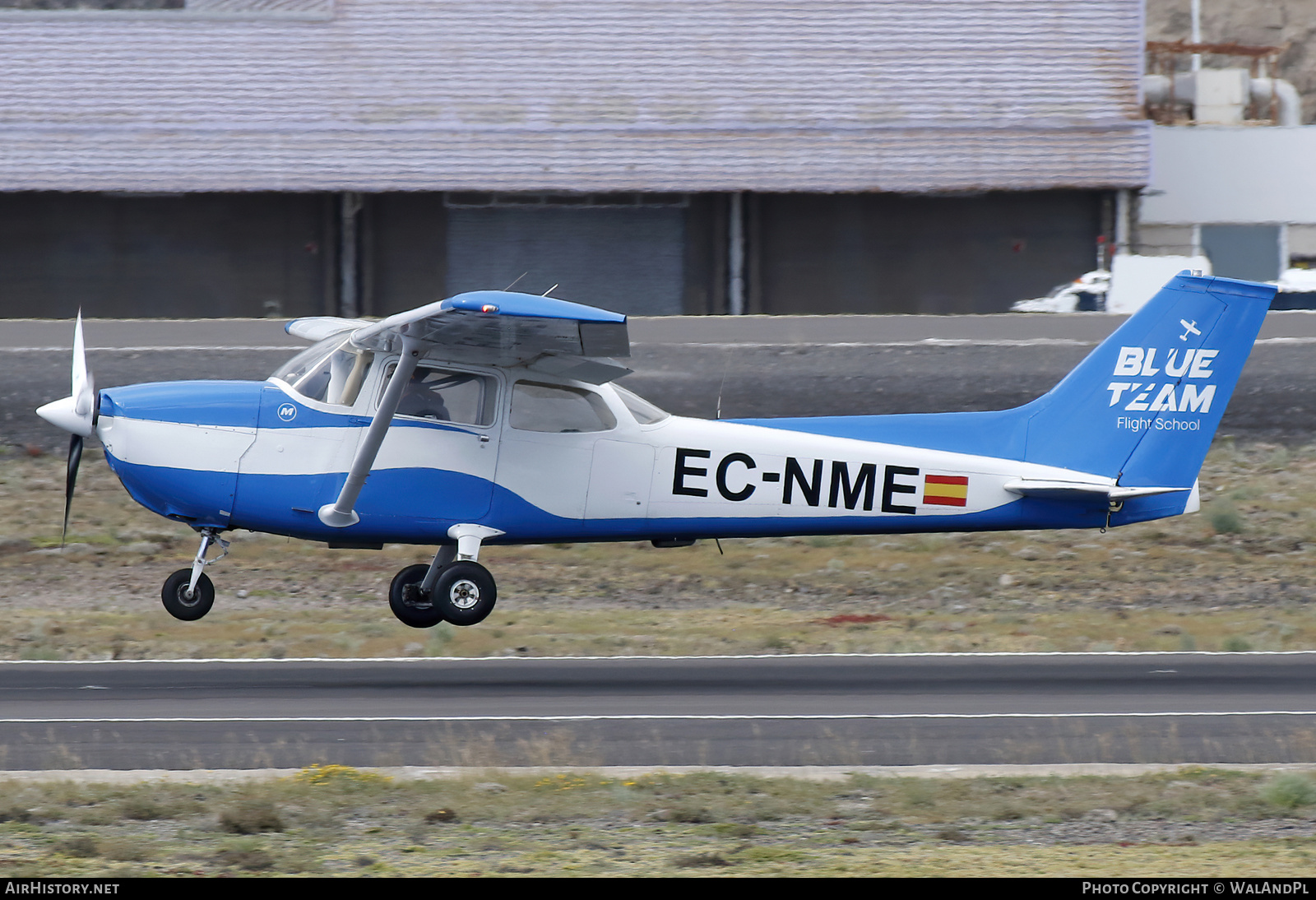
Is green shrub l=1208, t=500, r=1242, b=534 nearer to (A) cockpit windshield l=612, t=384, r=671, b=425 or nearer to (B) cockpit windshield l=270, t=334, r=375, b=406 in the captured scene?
(A) cockpit windshield l=612, t=384, r=671, b=425

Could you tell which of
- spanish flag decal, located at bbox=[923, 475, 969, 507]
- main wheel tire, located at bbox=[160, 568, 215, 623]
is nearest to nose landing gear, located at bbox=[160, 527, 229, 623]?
main wheel tire, located at bbox=[160, 568, 215, 623]

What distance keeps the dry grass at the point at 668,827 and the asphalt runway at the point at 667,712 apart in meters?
0.82

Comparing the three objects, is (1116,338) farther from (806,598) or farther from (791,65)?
(791,65)

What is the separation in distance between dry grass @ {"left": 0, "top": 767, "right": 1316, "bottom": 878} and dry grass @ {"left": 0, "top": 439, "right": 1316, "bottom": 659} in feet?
19.8

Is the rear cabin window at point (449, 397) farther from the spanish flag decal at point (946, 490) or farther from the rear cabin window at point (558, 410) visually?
the spanish flag decal at point (946, 490)

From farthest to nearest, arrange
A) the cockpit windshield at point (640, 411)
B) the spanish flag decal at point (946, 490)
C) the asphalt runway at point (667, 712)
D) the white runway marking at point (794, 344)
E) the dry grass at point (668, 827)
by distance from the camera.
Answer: the white runway marking at point (794, 344), the spanish flag decal at point (946, 490), the cockpit windshield at point (640, 411), the asphalt runway at point (667, 712), the dry grass at point (668, 827)

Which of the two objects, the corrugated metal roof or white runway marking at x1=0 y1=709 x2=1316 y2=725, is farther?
the corrugated metal roof

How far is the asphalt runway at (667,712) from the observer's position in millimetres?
10914

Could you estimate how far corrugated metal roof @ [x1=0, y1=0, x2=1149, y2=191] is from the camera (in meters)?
30.7

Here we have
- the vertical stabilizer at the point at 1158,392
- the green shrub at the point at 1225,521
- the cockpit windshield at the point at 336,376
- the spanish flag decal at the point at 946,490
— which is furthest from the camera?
the green shrub at the point at 1225,521

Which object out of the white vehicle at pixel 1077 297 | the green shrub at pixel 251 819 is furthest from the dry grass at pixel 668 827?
the white vehicle at pixel 1077 297

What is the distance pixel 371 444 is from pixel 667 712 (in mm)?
3108

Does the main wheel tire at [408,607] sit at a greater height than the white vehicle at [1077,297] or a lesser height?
lesser

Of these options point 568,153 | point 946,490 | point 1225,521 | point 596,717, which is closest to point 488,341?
point 596,717
